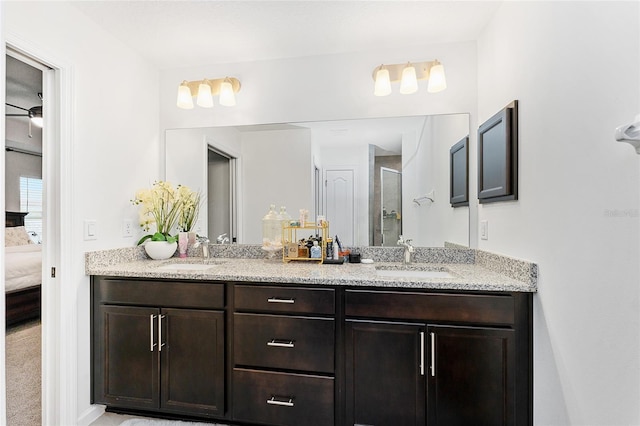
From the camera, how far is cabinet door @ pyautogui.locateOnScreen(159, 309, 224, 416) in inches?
68.1

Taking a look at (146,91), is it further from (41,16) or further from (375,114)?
(375,114)

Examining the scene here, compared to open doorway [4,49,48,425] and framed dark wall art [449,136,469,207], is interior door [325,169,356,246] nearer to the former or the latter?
framed dark wall art [449,136,469,207]

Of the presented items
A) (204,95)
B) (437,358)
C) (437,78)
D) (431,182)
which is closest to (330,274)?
(437,358)

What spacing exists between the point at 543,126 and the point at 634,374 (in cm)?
94

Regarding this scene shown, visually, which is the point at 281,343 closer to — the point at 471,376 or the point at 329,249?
the point at 329,249

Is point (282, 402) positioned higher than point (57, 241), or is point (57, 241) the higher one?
point (57, 241)

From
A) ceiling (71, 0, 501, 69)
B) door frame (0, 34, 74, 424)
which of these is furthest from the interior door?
door frame (0, 34, 74, 424)

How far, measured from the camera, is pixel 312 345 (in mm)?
1640

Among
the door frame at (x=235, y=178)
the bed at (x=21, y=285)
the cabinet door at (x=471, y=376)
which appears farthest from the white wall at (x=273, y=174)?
the bed at (x=21, y=285)

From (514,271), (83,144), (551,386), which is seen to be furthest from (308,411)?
(83,144)

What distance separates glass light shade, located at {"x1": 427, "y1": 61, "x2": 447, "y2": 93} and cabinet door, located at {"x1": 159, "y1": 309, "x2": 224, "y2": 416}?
189 centimetres

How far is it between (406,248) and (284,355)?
3.41 ft

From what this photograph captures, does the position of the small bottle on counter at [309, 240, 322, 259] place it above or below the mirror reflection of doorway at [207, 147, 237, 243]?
below

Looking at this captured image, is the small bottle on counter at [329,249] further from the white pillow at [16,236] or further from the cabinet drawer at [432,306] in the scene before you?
the white pillow at [16,236]
